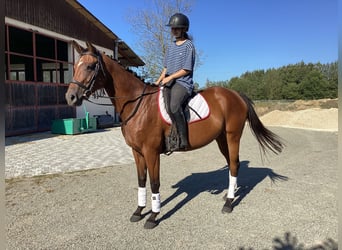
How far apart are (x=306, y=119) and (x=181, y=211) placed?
21219 mm

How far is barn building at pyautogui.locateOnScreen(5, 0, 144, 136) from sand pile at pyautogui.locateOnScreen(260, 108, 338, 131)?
47.6ft

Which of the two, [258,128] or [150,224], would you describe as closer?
[150,224]

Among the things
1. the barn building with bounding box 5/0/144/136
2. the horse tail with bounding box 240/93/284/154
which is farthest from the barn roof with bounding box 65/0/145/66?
the horse tail with bounding box 240/93/284/154

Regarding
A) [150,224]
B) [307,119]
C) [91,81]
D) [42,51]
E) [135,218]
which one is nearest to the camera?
[91,81]

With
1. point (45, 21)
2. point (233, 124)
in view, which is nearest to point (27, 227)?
point (233, 124)

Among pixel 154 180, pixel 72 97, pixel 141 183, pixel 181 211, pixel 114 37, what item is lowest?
pixel 181 211

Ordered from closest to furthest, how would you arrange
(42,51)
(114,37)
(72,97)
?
(72,97) → (42,51) → (114,37)

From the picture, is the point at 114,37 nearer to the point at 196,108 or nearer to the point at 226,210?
the point at 196,108

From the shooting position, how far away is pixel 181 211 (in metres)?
4.09

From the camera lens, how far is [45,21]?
44.8ft

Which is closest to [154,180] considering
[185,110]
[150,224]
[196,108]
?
[150,224]

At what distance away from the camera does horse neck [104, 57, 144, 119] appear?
3.65 m

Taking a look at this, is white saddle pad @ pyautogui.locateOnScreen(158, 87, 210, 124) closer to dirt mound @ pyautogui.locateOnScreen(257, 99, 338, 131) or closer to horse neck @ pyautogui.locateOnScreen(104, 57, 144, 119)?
horse neck @ pyautogui.locateOnScreen(104, 57, 144, 119)

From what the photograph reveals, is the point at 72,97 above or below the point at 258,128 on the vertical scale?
above
